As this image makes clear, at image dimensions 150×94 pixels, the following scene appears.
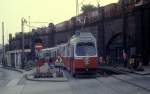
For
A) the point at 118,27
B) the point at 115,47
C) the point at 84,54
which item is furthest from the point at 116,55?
the point at 84,54

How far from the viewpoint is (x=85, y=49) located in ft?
136

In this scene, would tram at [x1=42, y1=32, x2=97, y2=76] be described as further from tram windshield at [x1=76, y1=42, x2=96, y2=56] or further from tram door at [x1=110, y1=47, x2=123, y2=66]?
tram door at [x1=110, y1=47, x2=123, y2=66]

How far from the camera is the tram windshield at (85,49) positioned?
Result: 41438 mm

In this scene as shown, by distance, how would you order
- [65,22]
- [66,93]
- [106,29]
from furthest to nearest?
[65,22], [106,29], [66,93]

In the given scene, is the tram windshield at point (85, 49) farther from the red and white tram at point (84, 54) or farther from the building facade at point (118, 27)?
the building facade at point (118, 27)

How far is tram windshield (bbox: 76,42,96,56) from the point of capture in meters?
41.4

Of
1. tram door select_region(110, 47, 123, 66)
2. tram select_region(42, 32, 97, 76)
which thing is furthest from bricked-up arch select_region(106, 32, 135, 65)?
tram select_region(42, 32, 97, 76)

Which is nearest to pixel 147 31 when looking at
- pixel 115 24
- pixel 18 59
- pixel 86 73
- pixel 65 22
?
pixel 115 24

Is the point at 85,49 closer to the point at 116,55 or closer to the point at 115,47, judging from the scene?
the point at 115,47

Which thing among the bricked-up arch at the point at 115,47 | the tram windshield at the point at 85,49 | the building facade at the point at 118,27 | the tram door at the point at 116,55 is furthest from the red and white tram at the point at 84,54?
the tram door at the point at 116,55

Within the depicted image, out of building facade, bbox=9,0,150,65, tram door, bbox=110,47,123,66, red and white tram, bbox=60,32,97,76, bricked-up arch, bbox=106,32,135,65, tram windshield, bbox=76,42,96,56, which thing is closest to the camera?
red and white tram, bbox=60,32,97,76

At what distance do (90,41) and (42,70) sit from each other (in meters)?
5.42

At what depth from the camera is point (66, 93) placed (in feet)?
88.3

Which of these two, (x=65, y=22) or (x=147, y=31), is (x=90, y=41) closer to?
(x=147, y=31)
